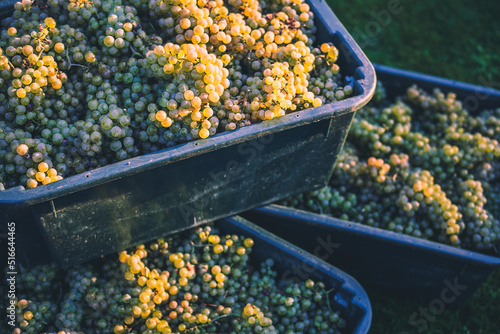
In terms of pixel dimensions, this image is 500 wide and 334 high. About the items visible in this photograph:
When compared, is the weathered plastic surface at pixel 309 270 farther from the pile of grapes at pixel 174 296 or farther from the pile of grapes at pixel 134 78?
the pile of grapes at pixel 134 78

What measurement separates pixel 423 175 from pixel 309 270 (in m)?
0.85

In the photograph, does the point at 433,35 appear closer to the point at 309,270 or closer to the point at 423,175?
the point at 423,175

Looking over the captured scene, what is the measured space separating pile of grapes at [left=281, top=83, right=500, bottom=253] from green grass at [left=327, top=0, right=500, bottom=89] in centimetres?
105

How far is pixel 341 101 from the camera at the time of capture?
1.78 m

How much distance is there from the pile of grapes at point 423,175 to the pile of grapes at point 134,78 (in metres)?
0.64

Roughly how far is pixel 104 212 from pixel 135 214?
14cm

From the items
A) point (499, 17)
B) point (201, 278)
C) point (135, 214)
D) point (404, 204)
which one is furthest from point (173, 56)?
point (499, 17)

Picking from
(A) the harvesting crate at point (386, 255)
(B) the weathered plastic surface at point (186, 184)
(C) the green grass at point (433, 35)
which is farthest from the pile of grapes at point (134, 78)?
(C) the green grass at point (433, 35)

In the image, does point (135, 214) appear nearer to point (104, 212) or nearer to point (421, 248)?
point (104, 212)

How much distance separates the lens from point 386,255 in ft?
7.25

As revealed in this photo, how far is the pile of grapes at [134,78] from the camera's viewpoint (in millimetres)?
1697

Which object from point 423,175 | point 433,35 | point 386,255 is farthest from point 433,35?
point 386,255

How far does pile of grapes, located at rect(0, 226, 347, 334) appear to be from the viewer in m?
1.87

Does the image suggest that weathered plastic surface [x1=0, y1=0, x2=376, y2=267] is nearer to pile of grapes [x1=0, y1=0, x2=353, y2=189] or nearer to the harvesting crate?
pile of grapes [x1=0, y1=0, x2=353, y2=189]
